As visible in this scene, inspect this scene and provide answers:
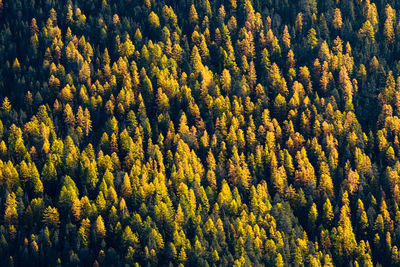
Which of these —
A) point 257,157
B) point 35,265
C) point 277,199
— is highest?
point 257,157

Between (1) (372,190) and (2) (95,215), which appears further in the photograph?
(1) (372,190)

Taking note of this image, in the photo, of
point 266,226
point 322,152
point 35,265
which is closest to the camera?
point 35,265

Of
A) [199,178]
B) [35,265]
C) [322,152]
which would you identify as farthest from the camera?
[322,152]

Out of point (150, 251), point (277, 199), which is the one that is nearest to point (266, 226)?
point (277, 199)

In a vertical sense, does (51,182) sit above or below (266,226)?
above

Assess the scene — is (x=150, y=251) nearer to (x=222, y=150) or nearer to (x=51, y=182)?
(x=51, y=182)

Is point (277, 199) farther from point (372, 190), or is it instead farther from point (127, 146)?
point (127, 146)

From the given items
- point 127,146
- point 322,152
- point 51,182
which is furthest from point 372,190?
point 51,182

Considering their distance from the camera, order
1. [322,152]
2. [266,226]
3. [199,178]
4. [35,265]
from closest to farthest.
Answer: [35,265] → [266,226] → [199,178] → [322,152]

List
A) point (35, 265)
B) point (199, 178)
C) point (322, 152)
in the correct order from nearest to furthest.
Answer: point (35, 265)
point (199, 178)
point (322, 152)

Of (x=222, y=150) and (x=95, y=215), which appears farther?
(x=222, y=150)
